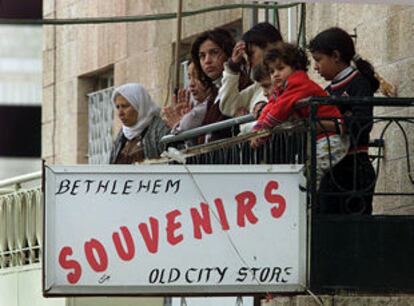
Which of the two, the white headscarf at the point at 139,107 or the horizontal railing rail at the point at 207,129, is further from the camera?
the white headscarf at the point at 139,107

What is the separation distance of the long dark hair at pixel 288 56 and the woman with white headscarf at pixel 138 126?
269 centimetres

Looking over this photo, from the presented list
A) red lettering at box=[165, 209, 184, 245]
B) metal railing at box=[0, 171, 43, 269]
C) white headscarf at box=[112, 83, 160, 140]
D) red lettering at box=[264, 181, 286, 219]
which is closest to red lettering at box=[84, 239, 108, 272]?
red lettering at box=[165, 209, 184, 245]

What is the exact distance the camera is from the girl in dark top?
12.3 m

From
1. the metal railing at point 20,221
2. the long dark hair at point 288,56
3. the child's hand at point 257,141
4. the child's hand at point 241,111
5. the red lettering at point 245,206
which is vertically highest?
the long dark hair at point 288,56

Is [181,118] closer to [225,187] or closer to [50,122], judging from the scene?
[225,187]

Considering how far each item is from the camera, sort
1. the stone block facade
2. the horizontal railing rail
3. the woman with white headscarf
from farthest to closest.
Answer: the woman with white headscarf → the stone block facade → the horizontal railing rail

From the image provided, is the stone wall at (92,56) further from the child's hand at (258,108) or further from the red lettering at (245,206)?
the red lettering at (245,206)

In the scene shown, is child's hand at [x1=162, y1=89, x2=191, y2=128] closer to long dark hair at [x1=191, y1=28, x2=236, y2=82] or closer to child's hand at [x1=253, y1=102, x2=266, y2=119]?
long dark hair at [x1=191, y1=28, x2=236, y2=82]

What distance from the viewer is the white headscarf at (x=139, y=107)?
1541 centimetres

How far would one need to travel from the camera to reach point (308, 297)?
39.6ft

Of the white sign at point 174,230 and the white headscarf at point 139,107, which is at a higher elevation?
the white headscarf at point 139,107

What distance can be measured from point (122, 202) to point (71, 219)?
30 centimetres

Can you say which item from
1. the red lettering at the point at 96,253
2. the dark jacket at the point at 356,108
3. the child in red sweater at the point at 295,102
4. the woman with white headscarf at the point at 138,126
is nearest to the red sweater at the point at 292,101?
the child in red sweater at the point at 295,102

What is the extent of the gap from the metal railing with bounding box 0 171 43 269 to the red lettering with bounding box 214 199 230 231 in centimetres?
604
